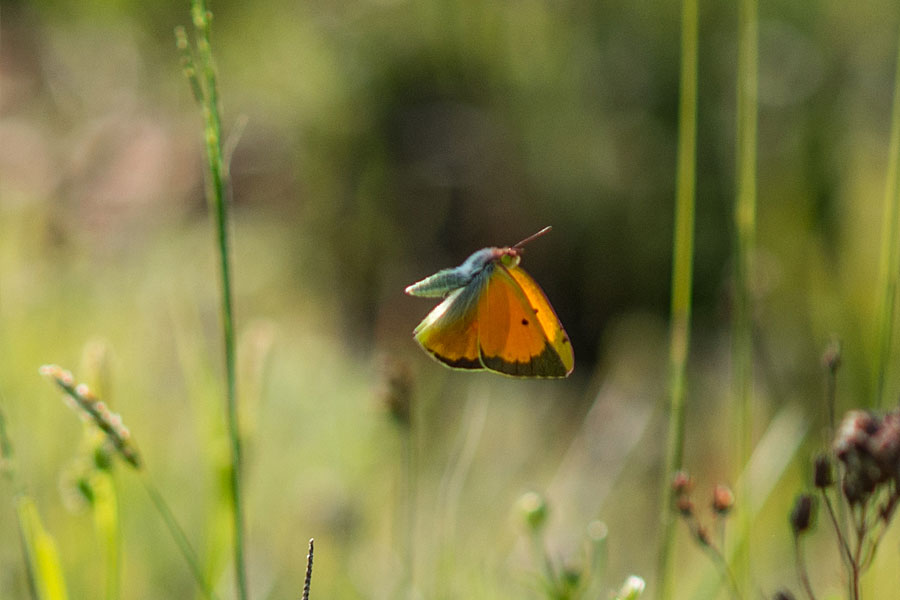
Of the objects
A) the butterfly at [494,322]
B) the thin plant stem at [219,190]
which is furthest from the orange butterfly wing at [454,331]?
the thin plant stem at [219,190]

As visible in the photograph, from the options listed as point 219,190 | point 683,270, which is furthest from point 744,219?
point 219,190

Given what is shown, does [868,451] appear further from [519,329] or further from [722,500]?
[519,329]

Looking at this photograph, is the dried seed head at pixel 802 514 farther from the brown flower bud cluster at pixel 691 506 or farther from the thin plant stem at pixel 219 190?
the thin plant stem at pixel 219 190

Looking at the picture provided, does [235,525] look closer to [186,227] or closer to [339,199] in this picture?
[186,227]

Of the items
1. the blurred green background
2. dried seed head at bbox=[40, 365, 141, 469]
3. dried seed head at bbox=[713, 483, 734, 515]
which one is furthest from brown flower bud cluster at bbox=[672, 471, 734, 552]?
dried seed head at bbox=[40, 365, 141, 469]

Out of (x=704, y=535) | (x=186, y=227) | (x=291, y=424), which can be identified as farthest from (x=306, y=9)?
(x=704, y=535)

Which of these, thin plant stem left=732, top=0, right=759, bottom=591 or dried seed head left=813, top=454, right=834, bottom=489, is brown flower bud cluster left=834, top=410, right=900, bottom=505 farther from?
thin plant stem left=732, top=0, right=759, bottom=591

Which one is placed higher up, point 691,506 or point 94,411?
point 94,411
